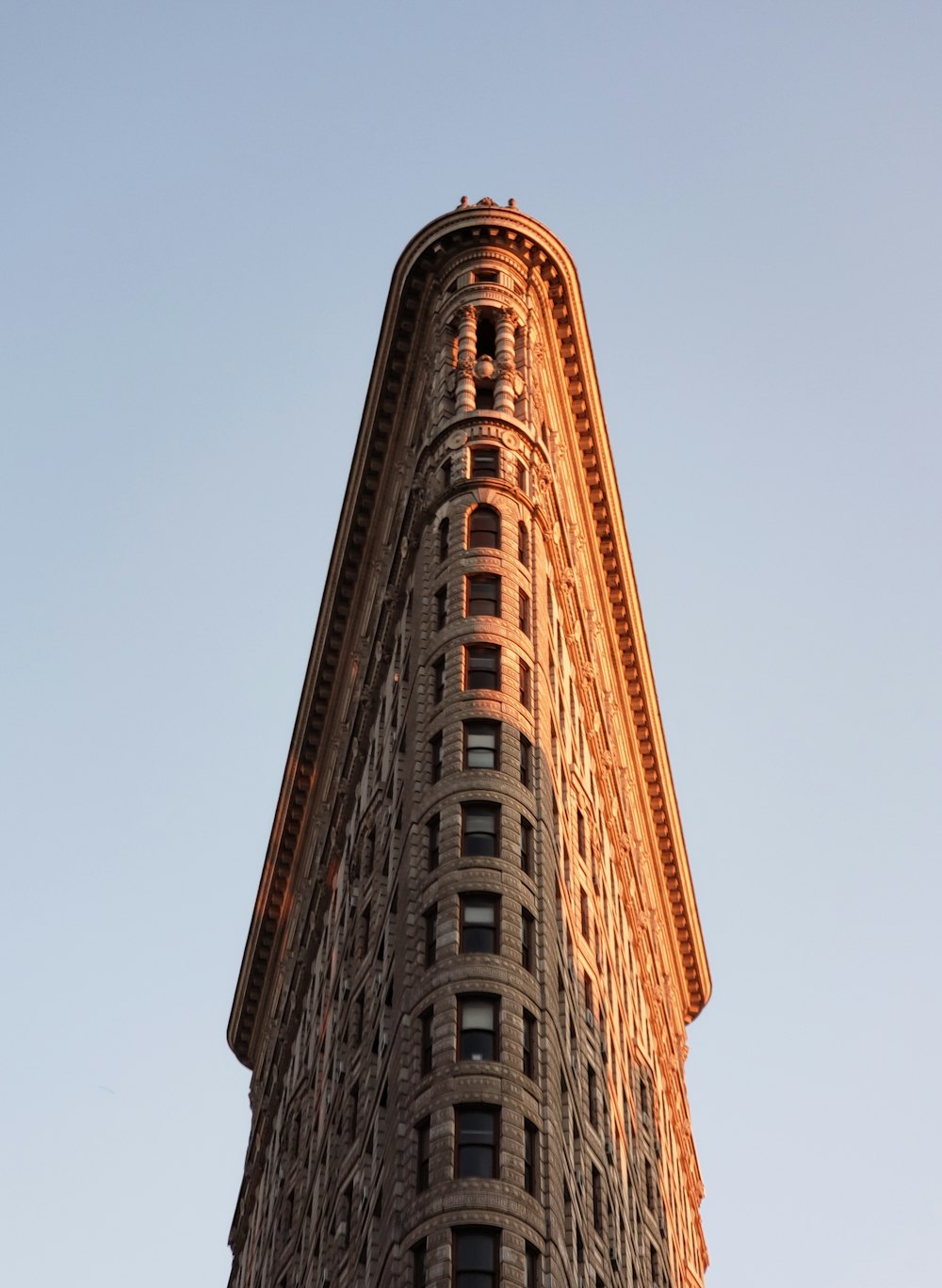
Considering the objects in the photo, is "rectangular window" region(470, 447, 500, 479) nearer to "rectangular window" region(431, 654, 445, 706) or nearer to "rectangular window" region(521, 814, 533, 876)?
"rectangular window" region(431, 654, 445, 706)

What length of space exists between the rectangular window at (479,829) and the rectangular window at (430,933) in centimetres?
228

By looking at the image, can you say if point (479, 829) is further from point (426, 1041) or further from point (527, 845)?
point (426, 1041)

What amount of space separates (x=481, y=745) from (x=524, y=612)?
789 cm

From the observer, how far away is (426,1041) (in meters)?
57.8

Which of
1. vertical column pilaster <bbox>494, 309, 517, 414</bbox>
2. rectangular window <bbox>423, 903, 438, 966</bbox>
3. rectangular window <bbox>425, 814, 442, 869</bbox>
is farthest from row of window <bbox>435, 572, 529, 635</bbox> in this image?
rectangular window <bbox>423, 903, 438, 966</bbox>

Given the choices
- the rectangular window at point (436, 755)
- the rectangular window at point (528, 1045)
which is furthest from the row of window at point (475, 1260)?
the rectangular window at point (436, 755)

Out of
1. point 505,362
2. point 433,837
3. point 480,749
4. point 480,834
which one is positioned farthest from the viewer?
point 505,362

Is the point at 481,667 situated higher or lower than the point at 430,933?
higher

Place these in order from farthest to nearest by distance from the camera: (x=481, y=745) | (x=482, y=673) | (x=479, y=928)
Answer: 1. (x=482, y=673)
2. (x=481, y=745)
3. (x=479, y=928)

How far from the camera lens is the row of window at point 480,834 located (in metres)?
62.8

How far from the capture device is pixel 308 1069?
8481 cm

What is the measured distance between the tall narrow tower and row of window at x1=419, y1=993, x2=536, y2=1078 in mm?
100

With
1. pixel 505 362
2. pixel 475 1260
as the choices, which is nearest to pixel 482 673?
pixel 505 362

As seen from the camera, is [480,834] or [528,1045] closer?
[528,1045]
